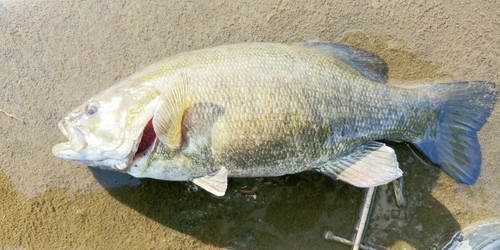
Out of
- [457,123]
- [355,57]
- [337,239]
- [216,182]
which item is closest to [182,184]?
[216,182]

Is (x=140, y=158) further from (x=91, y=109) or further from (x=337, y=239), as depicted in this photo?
(x=337, y=239)

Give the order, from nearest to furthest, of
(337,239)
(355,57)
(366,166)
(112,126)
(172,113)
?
(172,113), (112,126), (366,166), (355,57), (337,239)

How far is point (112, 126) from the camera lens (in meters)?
2.71

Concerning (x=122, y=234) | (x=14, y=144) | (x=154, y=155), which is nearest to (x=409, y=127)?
(x=154, y=155)

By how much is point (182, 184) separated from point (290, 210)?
748 millimetres

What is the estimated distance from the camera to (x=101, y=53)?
321cm

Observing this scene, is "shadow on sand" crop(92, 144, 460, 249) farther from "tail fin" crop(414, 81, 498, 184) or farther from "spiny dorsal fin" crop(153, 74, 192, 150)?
"spiny dorsal fin" crop(153, 74, 192, 150)

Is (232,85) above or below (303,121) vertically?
above

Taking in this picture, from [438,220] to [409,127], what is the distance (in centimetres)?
77

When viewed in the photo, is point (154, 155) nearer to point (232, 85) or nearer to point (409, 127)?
point (232, 85)

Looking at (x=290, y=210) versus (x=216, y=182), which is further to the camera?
(x=290, y=210)

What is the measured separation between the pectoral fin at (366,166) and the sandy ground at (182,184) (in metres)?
0.33

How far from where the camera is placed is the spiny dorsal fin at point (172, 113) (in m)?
2.59

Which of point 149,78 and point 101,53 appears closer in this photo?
point 149,78
